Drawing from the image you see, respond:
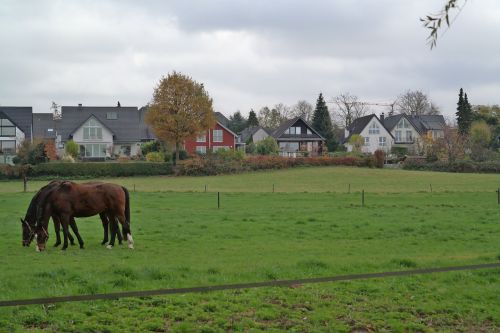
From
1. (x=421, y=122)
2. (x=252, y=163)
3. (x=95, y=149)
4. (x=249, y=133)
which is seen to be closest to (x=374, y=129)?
(x=421, y=122)

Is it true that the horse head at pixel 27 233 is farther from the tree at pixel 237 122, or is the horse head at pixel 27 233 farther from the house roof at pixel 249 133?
the tree at pixel 237 122

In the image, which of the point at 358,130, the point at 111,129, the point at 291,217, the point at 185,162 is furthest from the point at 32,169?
the point at 358,130

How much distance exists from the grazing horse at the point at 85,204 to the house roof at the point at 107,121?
7117 cm

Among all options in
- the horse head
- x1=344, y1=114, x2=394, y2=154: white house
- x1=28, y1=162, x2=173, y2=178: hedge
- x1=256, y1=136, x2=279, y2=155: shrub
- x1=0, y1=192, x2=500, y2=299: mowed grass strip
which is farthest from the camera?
x1=344, y1=114, x2=394, y2=154: white house

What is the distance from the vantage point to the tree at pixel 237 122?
131m

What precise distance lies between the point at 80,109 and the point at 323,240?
77.6 metres

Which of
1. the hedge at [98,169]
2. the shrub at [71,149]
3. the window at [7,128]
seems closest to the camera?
the hedge at [98,169]

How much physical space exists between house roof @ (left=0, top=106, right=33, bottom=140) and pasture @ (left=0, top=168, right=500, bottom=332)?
68100 mm

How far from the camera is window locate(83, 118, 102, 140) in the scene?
84.6m

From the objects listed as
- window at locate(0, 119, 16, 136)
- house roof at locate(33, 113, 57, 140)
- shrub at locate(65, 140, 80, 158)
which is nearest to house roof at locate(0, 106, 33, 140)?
window at locate(0, 119, 16, 136)

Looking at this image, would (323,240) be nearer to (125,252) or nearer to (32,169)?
(125,252)

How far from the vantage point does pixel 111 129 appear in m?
87.0

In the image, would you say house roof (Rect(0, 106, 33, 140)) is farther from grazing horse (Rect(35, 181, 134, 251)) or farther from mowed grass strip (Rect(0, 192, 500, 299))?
grazing horse (Rect(35, 181, 134, 251))

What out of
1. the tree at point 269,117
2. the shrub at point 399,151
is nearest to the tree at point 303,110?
the tree at point 269,117
